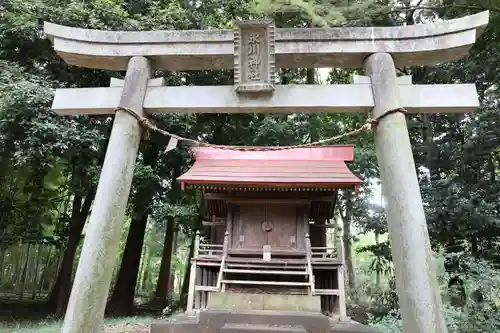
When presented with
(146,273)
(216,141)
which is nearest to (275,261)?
(216,141)

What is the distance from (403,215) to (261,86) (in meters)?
1.91

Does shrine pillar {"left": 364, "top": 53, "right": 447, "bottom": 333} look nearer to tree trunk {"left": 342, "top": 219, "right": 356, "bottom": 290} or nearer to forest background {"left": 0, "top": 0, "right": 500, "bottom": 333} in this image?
forest background {"left": 0, "top": 0, "right": 500, "bottom": 333}

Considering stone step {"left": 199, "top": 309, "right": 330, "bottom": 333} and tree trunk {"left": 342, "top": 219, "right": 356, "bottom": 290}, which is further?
tree trunk {"left": 342, "top": 219, "right": 356, "bottom": 290}

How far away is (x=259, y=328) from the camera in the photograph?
7.94m

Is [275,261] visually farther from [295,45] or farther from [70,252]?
[70,252]

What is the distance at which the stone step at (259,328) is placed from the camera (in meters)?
7.75

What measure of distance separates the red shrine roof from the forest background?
1.85m

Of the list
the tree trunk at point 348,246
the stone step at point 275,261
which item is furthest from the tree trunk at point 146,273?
the stone step at point 275,261

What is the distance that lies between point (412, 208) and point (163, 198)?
32.9 ft

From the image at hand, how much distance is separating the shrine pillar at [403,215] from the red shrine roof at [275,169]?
502cm

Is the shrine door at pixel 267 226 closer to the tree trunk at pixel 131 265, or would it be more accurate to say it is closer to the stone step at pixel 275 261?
the stone step at pixel 275 261

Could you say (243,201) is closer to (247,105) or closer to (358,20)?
(358,20)

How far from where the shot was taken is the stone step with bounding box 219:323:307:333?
25.4 feet

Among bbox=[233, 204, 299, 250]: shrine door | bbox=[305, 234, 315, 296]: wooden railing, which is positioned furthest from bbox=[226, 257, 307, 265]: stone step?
bbox=[233, 204, 299, 250]: shrine door
